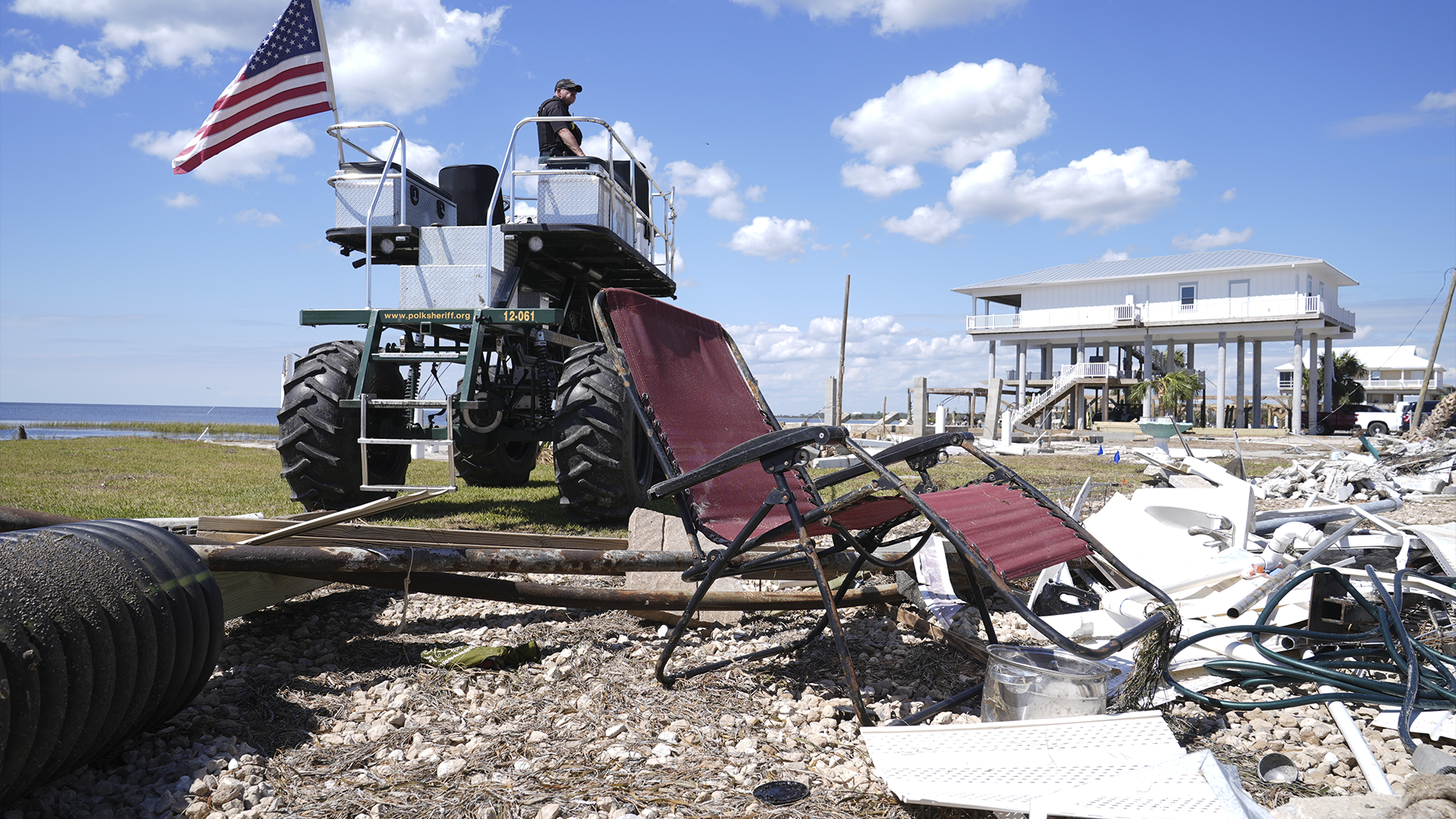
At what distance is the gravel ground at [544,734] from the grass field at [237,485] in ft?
7.03

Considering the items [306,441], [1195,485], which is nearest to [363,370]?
[306,441]

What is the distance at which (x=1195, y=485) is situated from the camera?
579 cm

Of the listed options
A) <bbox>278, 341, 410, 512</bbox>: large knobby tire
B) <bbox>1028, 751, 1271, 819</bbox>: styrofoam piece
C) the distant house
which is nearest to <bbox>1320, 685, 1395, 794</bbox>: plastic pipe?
<bbox>1028, 751, 1271, 819</bbox>: styrofoam piece

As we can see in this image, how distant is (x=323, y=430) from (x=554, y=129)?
3.23 metres

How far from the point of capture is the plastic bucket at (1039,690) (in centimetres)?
205

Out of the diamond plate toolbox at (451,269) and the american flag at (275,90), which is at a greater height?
the american flag at (275,90)

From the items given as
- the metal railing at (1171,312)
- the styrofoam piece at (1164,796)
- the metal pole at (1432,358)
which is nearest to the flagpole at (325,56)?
the styrofoam piece at (1164,796)

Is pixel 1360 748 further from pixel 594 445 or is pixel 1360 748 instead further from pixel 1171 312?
pixel 1171 312

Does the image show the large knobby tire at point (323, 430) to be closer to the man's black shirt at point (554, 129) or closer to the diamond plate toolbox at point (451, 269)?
the diamond plate toolbox at point (451, 269)

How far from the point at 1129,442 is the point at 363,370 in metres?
19.0

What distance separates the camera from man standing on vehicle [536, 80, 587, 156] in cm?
688

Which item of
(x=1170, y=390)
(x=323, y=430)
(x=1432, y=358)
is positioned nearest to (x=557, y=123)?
(x=323, y=430)

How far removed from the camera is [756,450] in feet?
7.71

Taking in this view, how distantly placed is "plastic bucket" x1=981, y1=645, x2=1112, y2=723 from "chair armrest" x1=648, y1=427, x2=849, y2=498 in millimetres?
760
